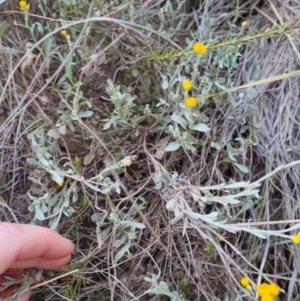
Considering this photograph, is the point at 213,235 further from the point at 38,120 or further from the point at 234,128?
the point at 38,120

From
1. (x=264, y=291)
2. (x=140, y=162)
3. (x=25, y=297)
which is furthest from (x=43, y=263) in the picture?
(x=264, y=291)

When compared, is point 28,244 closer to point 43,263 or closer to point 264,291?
point 43,263

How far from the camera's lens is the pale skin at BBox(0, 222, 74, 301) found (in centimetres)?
81

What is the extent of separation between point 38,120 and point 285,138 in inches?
18.4

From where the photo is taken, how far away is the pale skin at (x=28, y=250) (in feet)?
2.66

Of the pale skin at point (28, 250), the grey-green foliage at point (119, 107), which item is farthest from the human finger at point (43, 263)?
the grey-green foliage at point (119, 107)

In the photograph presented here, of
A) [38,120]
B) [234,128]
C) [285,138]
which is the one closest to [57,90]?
[38,120]

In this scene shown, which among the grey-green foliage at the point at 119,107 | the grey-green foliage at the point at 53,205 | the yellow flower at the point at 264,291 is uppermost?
the grey-green foliage at the point at 119,107

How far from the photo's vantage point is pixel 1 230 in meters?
0.82

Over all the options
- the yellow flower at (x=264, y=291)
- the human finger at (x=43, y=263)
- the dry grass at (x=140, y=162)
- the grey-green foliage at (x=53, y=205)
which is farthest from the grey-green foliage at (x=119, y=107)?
the yellow flower at (x=264, y=291)

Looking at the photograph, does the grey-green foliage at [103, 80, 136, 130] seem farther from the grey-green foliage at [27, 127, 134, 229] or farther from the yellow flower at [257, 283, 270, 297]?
the yellow flower at [257, 283, 270, 297]

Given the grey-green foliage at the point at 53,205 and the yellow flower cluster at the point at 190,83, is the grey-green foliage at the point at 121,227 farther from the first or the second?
the yellow flower cluster at the point at 190,83

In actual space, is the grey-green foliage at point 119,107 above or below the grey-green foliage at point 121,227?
above

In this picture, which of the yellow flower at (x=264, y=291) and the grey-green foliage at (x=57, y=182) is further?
the grey-green foliage at (x=57, y=182)
